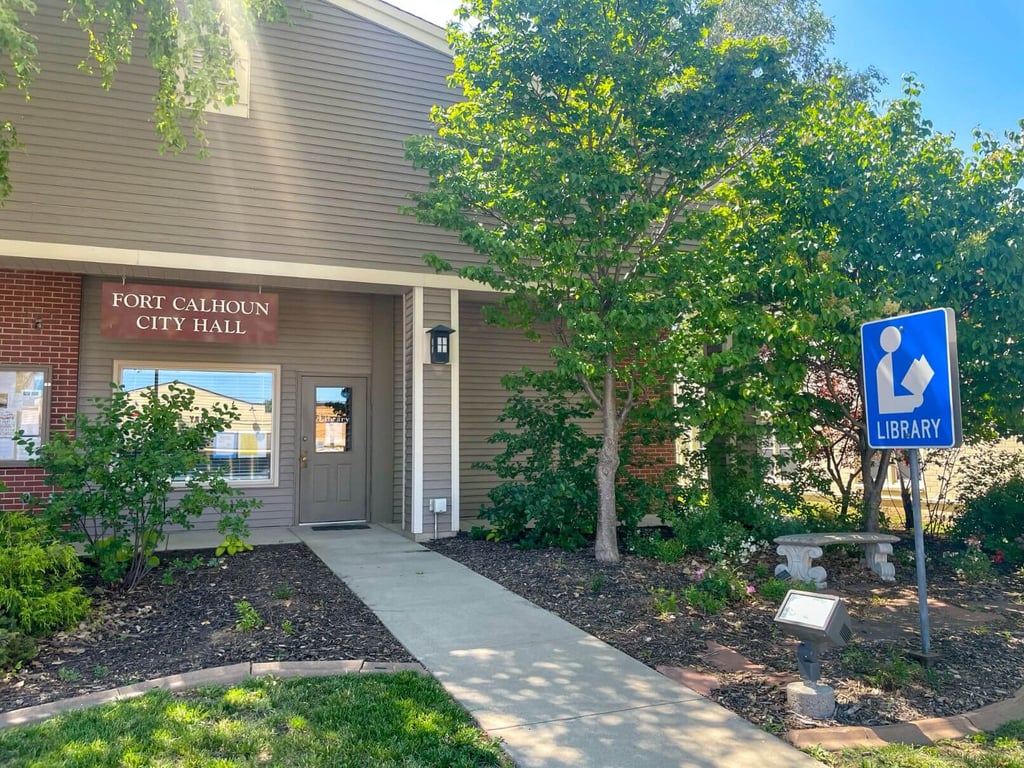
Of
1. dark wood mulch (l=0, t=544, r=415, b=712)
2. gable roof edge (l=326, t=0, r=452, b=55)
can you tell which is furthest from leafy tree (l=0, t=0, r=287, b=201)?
dark wood mulch (l=0, t=544, r=415, b=712)

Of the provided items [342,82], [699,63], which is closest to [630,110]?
[699,63]

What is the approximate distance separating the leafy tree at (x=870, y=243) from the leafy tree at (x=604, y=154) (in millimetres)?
551

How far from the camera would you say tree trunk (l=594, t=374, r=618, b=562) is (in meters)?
7.27

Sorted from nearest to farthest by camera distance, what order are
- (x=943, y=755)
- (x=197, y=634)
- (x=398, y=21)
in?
1. (x=943, y=755)
2. (x=197, y=634)
3. (x=398, y=21)

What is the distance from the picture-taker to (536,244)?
22.1ft

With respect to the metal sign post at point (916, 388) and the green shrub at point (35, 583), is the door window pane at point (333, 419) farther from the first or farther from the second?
the metal sign post at point (916, 388)

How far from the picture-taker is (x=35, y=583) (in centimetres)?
484

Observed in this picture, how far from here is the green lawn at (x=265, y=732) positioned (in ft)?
10.2

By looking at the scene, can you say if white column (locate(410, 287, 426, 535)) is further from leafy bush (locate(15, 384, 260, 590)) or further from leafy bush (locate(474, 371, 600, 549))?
leafy bush (locate(15, 384, 260, 590))

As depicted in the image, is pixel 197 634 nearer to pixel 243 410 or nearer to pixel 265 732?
pixel 265 732

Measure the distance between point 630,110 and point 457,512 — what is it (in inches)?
197

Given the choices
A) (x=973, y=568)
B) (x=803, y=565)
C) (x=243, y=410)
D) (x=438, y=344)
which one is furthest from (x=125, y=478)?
(x=973, y=568)

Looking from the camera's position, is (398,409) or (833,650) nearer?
(833,650)

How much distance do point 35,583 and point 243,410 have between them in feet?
15.2
